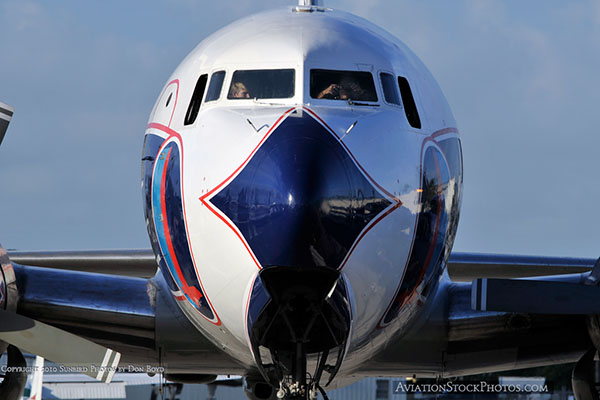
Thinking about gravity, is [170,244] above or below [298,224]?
above

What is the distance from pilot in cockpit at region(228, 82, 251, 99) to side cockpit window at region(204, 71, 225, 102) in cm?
14

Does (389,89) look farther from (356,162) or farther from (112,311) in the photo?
(112,311)

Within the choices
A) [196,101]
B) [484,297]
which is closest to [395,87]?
[196,101]

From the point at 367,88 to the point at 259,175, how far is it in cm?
149

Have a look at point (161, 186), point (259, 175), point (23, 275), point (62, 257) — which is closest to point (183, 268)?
point (161, 186)

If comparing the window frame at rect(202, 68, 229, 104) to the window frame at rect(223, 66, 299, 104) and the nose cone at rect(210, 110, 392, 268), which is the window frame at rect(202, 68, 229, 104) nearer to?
the window frame at rect(223, 66, 299, 104)

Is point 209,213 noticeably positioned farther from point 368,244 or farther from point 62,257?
point 62,257

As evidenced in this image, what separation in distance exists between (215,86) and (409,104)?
1680 millimetres

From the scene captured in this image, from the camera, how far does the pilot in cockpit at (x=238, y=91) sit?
7781 mm

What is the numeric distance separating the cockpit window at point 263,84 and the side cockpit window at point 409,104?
3.43 feet

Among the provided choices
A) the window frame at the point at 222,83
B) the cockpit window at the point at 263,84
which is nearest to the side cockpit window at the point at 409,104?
the cockpit window at the point at 263,84

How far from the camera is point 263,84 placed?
7777 millimetres

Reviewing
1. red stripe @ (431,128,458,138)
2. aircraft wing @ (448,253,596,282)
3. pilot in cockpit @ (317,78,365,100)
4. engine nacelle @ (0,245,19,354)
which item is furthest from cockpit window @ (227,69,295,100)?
aircraft wing @ (448,253,596,282)

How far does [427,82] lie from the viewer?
351 inches
